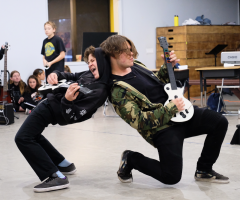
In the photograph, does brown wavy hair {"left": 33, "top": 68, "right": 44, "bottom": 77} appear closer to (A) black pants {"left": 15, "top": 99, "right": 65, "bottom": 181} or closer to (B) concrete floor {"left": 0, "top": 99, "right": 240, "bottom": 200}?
(B) concrete floor {"left": 0, "top": 99, "right": 240, "bottom": 200}

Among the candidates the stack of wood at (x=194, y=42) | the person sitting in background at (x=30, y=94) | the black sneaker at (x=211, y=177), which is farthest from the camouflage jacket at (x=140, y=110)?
the stack of wood at (x=194, y=42)

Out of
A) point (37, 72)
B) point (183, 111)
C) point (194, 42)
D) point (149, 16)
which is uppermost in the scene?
point (149, 16)

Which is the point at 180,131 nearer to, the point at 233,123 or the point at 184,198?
the point at 184,198

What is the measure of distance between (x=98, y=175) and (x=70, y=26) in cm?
675

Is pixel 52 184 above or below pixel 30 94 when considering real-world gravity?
below

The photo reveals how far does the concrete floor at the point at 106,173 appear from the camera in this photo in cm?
243

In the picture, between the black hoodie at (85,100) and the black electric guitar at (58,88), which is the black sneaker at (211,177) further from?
the black electric guitar at (58,88)

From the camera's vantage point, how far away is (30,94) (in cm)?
727

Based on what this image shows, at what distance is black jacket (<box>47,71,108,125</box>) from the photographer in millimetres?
2359

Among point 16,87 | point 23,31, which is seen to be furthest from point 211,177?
point 23,31

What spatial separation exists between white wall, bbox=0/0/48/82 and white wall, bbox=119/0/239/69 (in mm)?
2281

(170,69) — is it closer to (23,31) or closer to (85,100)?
(85,100)

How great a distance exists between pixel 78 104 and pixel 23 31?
590cm

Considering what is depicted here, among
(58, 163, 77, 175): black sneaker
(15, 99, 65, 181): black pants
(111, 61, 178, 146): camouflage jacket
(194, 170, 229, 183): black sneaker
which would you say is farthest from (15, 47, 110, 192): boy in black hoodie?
(194, 170, 229, 183): black sneaker
